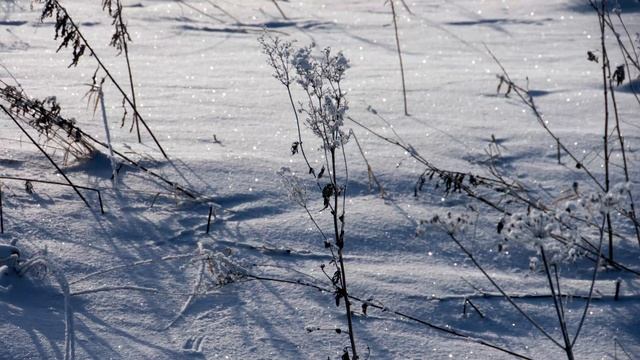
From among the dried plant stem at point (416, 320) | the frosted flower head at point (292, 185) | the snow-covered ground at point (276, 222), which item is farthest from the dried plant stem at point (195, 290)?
the frosted flower head at point (292, 185)

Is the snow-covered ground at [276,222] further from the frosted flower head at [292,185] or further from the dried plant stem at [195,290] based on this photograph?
the frosted flower head at [292,185]

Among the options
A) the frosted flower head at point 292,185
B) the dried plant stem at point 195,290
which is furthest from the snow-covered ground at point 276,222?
the frosted flower head at point 292,185

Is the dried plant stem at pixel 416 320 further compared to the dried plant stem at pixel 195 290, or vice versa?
the dried plant stem at pixel 195 290

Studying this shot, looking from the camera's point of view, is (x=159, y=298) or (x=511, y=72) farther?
(x=511, y=72)

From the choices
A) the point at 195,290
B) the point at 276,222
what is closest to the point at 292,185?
the point at 195,290

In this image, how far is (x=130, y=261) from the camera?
7.33 ft

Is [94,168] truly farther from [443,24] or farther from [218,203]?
[443,24]

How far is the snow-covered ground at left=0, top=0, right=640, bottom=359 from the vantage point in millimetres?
1929

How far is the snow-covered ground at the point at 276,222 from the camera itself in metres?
1.93

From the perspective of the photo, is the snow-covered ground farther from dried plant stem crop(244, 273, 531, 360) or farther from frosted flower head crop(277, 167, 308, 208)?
frosted flower head crop(277, 167, 308, 208)

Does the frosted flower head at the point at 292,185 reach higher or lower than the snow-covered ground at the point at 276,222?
higher

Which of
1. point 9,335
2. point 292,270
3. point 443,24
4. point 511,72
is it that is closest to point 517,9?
point 443,24

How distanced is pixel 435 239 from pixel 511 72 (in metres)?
2.29

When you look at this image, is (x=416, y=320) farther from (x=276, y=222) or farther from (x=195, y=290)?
(x=276, y=222)
